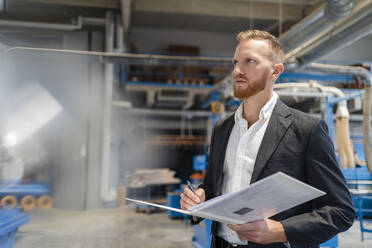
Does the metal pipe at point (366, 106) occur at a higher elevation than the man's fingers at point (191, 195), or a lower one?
higher

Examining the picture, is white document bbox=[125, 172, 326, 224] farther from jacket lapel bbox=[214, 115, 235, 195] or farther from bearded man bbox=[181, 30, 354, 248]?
jacket lapel bbox=[214, 115, 235, 195]

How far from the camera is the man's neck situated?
1.22 m

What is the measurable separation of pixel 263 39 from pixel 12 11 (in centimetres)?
211

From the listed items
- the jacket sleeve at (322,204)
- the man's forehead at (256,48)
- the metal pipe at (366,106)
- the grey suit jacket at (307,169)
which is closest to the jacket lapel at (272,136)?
the grey suit jacket at (307,169)

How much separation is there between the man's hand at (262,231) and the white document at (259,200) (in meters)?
0.02

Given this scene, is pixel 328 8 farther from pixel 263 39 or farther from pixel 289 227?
pixel 289 227

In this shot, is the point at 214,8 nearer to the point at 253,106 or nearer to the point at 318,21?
the point at 318,21

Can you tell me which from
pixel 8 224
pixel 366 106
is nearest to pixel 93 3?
pixel 8 224

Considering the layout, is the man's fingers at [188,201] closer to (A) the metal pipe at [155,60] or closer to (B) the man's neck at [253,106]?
(B) the man's neck at [253,106]

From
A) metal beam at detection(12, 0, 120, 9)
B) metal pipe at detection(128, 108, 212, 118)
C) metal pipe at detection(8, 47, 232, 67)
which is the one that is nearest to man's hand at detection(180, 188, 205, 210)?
Answer: metal pipe at detection(8, 47, 232, 67)

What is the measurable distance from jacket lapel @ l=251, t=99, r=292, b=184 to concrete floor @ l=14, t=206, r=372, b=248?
2184mm

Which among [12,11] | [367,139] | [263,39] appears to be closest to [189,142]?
[367,139]

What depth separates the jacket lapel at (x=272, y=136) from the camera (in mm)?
1074

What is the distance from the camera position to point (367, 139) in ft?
9.87
